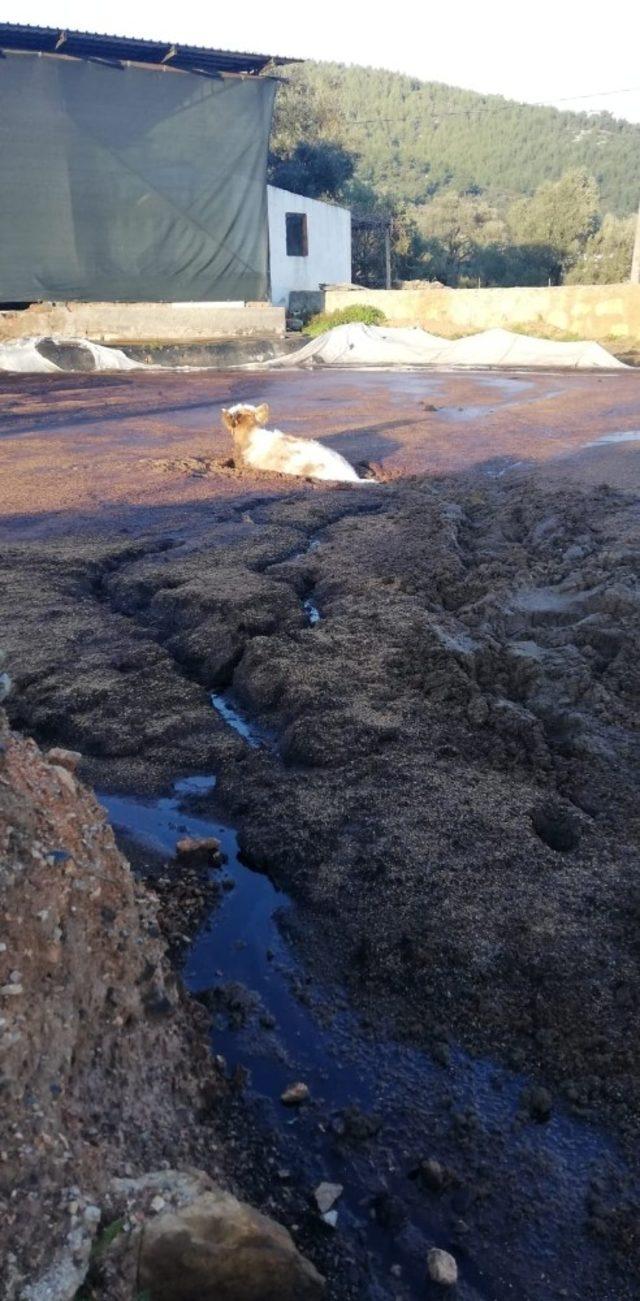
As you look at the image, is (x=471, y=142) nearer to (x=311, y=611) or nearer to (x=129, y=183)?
(x=129, y=183)

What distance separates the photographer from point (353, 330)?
20.6 meters

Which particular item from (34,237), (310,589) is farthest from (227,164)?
(310,589)

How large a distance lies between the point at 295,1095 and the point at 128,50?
78.0ft

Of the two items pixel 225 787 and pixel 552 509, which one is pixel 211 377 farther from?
pixel 225 787

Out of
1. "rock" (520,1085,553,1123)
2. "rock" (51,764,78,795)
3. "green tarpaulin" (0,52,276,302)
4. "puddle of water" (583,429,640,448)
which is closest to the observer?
"rock" (520,1085,553,1123)

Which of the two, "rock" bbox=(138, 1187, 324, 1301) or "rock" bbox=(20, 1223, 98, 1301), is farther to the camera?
"rock" bbox=(138, 1187, 324, 1301)

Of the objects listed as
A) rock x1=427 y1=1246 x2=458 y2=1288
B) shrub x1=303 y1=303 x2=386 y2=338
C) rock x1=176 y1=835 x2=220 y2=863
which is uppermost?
shrub x1=303 y1=303 x2=386 y2=338

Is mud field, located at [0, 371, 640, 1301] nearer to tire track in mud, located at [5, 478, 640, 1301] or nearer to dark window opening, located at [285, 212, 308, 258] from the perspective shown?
tire track in mud, located at [5, 478, 640, 1301]

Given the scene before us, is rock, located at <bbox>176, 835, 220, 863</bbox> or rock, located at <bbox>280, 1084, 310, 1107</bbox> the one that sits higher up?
rock, located at <bbox>176, 835, 220, 863</bbox>

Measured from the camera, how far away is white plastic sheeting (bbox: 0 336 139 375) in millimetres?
19156

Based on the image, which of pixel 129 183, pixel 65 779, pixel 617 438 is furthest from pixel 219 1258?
pixel 129 183

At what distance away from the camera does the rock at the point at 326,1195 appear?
80.7 inches

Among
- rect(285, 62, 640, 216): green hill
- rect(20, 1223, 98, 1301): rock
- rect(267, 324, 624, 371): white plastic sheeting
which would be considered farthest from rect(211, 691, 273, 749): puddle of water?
rect(285, 62, 640, 216): green hill

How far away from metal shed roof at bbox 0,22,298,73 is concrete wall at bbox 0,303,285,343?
5.08m
